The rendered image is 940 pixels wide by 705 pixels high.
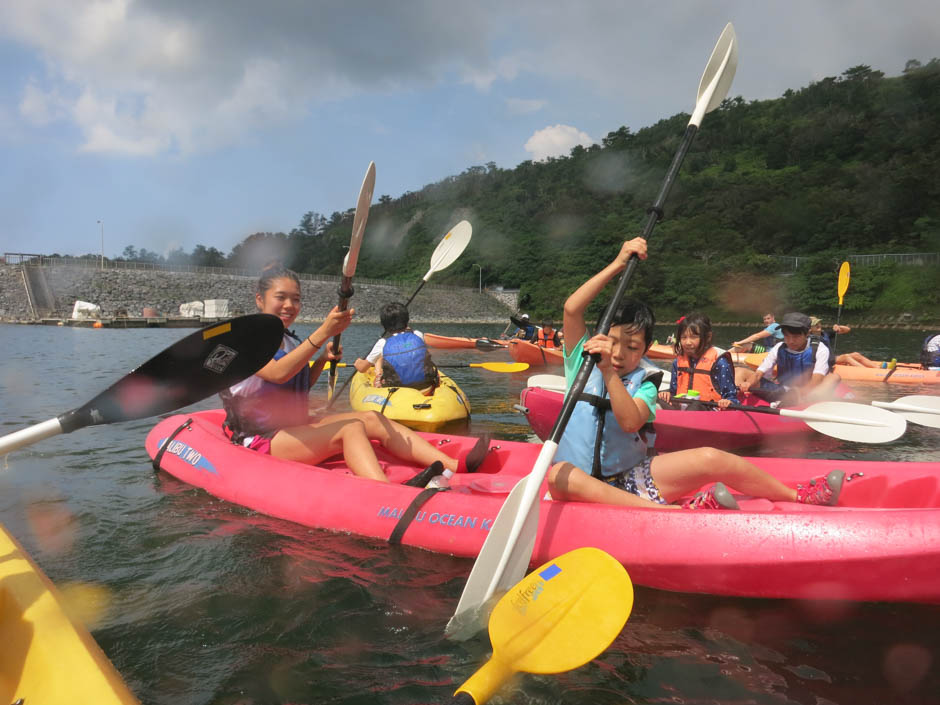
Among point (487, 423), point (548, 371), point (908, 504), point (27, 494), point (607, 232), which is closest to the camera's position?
point (908, 504)

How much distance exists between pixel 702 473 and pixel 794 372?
13.3 ft

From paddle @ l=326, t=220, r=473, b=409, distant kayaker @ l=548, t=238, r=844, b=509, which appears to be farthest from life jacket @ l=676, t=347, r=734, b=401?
paddle @ l=326, t=220, r=473, b=409

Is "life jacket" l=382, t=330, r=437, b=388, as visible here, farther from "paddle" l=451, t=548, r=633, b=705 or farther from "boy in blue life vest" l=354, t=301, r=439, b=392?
"paddle" l=451, t=548, r=633, b=705

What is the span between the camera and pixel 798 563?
7.57 ft

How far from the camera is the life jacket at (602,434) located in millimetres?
2779

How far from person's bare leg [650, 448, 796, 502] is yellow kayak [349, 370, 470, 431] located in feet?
9.95

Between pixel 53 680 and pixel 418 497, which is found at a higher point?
pixel 53 680

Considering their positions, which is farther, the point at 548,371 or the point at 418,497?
the point at 548,371

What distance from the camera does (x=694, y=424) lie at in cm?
531

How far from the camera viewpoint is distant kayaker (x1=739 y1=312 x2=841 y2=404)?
20.1ft

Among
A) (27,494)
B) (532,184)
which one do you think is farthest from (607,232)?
(27,494)

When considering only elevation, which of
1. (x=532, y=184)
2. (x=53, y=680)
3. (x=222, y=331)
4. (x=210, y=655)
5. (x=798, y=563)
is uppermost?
(x=532, y=184)

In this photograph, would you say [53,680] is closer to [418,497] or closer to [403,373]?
[418,497]

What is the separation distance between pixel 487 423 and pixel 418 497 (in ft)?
12.8
